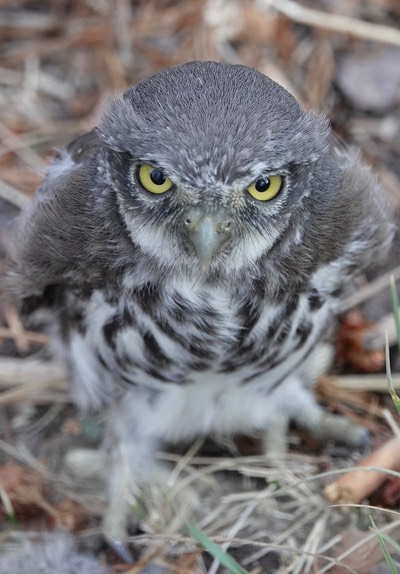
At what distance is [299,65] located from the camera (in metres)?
4.62

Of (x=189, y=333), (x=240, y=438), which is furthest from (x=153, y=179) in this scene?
(x=240, y=438)

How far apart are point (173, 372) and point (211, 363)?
13cm

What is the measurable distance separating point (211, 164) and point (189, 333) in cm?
66

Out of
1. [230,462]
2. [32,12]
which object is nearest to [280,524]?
[230,462]

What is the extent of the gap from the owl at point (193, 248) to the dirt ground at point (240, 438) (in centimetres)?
22

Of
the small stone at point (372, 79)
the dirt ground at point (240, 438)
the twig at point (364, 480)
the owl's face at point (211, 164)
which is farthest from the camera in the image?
the small stone at point (372, 79)

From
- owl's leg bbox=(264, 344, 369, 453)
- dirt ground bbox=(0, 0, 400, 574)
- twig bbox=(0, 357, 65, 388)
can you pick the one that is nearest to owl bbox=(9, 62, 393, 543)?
owl's leg bbox=(264, 344, 369, 453)

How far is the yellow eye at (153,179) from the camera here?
8.13 ft

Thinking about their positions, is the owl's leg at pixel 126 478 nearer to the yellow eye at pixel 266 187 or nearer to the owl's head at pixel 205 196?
the owl's head at pixel 205 196

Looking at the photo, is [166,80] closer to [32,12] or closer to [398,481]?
[398,481]

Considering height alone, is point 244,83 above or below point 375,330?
above

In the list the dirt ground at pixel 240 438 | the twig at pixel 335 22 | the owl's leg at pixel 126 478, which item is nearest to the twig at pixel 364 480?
the dirt ground at pixel 240 438

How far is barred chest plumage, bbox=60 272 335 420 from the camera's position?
284 centimetres

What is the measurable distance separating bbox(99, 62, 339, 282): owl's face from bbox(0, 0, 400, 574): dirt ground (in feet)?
2.64
